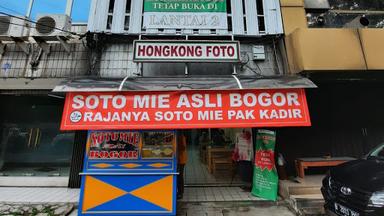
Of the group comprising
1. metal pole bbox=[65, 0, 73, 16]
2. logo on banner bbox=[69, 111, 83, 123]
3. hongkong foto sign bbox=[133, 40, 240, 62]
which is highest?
metal pole bbox=[65, 0, 73, 16]

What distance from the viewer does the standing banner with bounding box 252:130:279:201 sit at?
18.8 ft

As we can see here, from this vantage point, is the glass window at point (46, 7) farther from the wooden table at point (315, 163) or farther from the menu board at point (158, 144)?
the wooden table at point (315, 163)

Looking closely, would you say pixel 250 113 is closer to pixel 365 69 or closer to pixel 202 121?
pixel 202 121

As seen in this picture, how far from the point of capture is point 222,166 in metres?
7.62

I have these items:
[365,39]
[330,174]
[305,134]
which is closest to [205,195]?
[330,174]

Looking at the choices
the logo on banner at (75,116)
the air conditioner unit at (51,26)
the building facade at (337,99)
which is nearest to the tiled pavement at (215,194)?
the building facade at (337,99)

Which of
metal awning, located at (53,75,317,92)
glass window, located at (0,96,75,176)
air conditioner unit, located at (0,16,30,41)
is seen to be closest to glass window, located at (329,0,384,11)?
metal awning, located at (53,75,317,92)

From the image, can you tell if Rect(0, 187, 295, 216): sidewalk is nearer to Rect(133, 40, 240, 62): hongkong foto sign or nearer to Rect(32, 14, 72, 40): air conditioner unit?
Rect(133, 40, 240, 62): hongkong foto sign

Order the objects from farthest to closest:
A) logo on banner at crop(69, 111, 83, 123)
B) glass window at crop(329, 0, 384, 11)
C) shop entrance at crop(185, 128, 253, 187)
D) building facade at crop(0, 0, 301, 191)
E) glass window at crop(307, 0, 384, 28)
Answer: glass window at crop(329, 0, 384, 11) → glass window at crop(307, 0, 384, 28) → shop entrance at crop(185, 128, 253, 187) → building facade at crop(0, 0, 301, 191) → logo on banner at crop(69, 111, 83, 123)

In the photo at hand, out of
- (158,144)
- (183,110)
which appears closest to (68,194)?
(158,144)

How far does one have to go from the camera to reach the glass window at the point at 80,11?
279 inches

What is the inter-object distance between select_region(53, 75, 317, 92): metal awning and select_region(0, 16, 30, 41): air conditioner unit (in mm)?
2784

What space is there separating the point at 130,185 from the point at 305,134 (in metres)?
5.53

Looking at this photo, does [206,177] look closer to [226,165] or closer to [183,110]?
[226,165]
